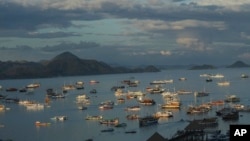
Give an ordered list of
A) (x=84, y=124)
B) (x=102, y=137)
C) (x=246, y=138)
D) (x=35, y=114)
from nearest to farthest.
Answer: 1. (x=246, y=138)
2. (x=102, y=137)
3. (x=84, y=124)
4. (x=35, y=114)

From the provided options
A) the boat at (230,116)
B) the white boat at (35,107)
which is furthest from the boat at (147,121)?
the white boat at (35,107)

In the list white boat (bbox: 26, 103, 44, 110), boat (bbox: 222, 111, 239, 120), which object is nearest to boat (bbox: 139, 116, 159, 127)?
boat (bbox: 222, 111, 239, 120)

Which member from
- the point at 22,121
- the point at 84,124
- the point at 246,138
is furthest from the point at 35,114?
the point at 246,138

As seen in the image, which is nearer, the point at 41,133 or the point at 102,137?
the point at 102,137

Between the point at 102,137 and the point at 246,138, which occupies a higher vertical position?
the point at 246,138

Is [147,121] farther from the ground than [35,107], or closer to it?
farther from the ground

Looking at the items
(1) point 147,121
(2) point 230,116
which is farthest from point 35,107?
(2) point 230,116

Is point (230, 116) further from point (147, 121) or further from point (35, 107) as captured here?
point (35, 107)

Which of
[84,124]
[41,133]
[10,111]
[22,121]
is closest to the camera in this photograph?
[41,133]

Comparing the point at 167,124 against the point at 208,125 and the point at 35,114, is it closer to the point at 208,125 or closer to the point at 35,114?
the point at 208,125

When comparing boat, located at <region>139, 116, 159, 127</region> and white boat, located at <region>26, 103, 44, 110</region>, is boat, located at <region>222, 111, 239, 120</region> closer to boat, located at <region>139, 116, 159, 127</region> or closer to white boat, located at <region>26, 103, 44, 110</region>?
boat, located at <region>139, 116, 159, 127</region>

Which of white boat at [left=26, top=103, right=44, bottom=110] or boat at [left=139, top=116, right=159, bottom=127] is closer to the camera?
boat at [left=139, top=116, right=159, bottom=127]
